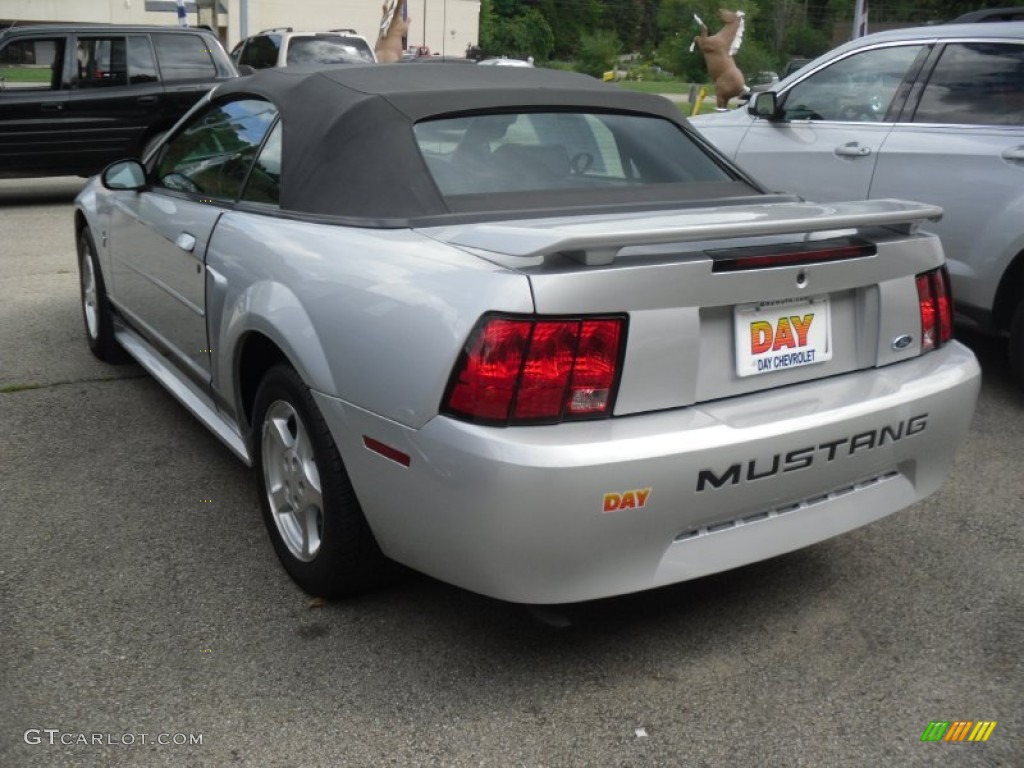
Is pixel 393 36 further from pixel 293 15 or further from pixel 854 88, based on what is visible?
pixel 293 15

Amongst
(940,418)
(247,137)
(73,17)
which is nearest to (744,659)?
(940,418)

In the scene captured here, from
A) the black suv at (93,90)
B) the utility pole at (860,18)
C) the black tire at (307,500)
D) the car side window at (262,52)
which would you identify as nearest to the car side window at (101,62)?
the black suv at (93,90)

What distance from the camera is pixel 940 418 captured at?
3.07m

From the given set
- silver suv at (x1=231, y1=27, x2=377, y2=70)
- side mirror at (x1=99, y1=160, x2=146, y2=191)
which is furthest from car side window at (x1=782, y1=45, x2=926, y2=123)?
silver suv at (x1=231, y1=27, x2=377, y2=70)

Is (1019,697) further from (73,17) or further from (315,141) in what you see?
(73,17)

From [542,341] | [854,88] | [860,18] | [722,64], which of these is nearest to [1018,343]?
[854,88]

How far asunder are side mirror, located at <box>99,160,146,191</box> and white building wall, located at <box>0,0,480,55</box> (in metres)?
47.4

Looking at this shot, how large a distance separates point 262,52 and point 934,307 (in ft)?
55.3

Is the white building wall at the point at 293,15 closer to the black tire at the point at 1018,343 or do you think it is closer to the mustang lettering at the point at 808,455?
the black tire at the point at 1018,343

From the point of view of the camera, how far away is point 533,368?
247 centimetres

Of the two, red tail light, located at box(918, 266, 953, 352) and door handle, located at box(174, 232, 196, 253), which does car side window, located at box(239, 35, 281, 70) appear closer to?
door handle, located at box(174, 232, 196, 253)

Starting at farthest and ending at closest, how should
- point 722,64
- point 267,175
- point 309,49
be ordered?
point 722,64 → point 309,49 → point 267,175

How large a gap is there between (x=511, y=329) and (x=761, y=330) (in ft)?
2.25

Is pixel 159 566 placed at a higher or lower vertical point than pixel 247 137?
lower
